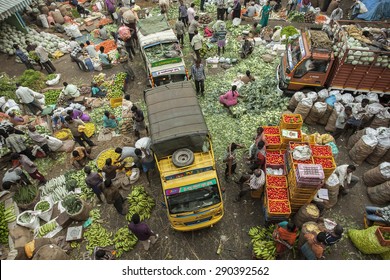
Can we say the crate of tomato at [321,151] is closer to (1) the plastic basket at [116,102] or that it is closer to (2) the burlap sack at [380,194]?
(2) the burlap sack at [380,194]

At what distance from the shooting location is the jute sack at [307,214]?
7114mm

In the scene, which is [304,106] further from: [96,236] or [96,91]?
[96,91]

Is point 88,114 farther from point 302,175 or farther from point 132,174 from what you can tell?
point 302,175

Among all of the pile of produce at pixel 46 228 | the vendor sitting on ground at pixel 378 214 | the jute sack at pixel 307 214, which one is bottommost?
the pile of produce at pixel 46 228

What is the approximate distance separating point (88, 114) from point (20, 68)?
730 cm

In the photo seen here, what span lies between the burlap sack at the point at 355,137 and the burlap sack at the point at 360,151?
0.37 metres

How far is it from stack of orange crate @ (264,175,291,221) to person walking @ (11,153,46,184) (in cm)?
812

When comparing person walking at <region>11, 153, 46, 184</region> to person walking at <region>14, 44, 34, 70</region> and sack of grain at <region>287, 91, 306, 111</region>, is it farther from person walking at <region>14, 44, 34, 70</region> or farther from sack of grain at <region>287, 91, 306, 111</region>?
sack of grain at <region>287, 91, 306, 111</region>

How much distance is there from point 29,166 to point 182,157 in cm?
570

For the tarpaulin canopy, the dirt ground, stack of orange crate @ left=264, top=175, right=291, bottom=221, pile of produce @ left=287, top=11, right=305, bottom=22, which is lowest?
the dirt ground

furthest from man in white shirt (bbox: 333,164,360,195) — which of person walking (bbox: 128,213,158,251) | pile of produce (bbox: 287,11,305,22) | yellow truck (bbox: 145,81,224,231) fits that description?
pile of produce (bbox: 287,11,305,22)

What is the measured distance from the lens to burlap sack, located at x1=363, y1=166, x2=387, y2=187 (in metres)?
8.08

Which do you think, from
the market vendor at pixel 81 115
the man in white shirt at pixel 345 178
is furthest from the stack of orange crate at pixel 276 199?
the market vendor at pixel 81 115

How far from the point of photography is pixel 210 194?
7.20 metres
